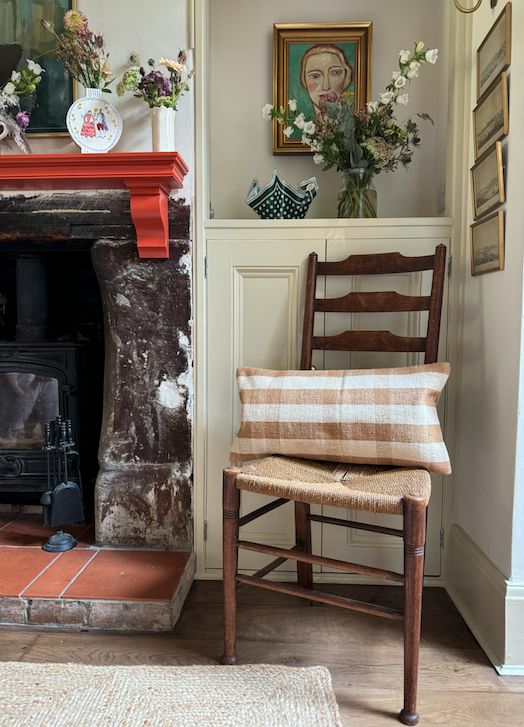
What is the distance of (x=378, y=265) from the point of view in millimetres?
1639

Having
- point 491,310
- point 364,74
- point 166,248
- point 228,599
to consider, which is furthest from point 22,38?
point 228,599

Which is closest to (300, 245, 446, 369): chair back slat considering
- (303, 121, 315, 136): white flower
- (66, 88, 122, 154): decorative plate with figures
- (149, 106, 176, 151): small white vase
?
(303, 121, 315, 136): white flower

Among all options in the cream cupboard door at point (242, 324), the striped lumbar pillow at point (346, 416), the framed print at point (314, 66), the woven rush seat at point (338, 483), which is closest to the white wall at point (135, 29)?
A: the framed print at point (314, 66)

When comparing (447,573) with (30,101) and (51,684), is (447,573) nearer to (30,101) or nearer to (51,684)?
(51,684)

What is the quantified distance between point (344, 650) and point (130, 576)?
663mm

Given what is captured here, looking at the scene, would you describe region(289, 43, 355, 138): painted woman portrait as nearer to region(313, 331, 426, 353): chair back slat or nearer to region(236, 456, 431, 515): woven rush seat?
region(313, 331, 426, 353): chair back slat

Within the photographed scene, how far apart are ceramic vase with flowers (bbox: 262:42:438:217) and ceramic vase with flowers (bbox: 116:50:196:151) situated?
1.07 feet

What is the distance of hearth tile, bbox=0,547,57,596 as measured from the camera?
5.04 feet

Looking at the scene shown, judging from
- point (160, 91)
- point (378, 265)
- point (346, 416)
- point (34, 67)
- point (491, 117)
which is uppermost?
point (34, 67)

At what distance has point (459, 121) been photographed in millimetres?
1675

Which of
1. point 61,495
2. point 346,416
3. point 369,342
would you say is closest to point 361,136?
point 369,342

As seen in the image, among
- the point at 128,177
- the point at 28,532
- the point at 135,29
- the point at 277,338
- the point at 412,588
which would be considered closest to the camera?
the point at 412,588

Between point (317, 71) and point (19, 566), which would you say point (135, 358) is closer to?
point (19, 566)

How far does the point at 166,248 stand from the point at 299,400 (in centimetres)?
67
